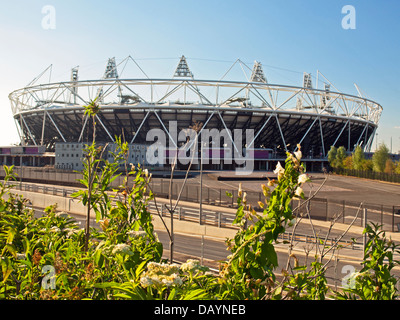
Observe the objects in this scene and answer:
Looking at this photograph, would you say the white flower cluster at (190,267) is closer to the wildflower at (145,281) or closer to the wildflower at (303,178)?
the wildflower at (145,281)

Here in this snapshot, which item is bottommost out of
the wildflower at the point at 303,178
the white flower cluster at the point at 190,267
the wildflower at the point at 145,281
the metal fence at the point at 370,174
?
the metal fence at the point at 370,174

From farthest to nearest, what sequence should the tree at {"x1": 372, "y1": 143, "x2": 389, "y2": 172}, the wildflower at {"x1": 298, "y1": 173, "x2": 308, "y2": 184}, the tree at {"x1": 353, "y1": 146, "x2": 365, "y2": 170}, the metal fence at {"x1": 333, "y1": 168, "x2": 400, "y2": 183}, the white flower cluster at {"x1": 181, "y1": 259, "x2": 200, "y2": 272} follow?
the tree at {"x1": 353, "y1": 146, "x2": 365, "y2": 170}
the tree at {"x1": 372, "y1": 143, "x2": 389, "y2": 172}
the metal fence at {"x1": 333, "y1": 168, "x2": 400, "y2": 183}
the white flower cluster at {"x1": 181, "y1": 259, "x2": 200, "y2": 272}
the wildflower at {"x1": 298, "y1": 173, "x2": 308, "y2": 184}

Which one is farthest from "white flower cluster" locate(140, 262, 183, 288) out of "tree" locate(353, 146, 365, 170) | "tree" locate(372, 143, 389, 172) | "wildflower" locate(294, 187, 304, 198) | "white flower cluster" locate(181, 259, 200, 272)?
"tree" locate(353, 146, 365, 170)

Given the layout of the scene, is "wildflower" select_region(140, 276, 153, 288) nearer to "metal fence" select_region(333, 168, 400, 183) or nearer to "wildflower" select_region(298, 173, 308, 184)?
"wildflower" select_region(298, 173, 308, 184)

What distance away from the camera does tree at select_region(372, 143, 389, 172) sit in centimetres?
4706

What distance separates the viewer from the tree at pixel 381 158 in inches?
1853

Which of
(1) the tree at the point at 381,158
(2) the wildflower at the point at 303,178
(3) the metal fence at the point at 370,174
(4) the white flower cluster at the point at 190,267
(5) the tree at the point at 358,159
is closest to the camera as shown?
(2) the wildflower at the point at 303,178

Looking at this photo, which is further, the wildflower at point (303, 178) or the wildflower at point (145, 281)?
the wildflower at point (303, 178)

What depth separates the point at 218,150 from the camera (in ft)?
190

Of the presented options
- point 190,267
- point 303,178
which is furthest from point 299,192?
point 190,267

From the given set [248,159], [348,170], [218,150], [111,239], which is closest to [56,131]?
[218,150]

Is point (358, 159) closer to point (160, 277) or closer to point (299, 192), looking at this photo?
point (299, 192)

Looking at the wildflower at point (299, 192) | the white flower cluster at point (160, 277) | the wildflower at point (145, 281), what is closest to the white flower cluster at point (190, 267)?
the white flower cluster at point (160, 277)
